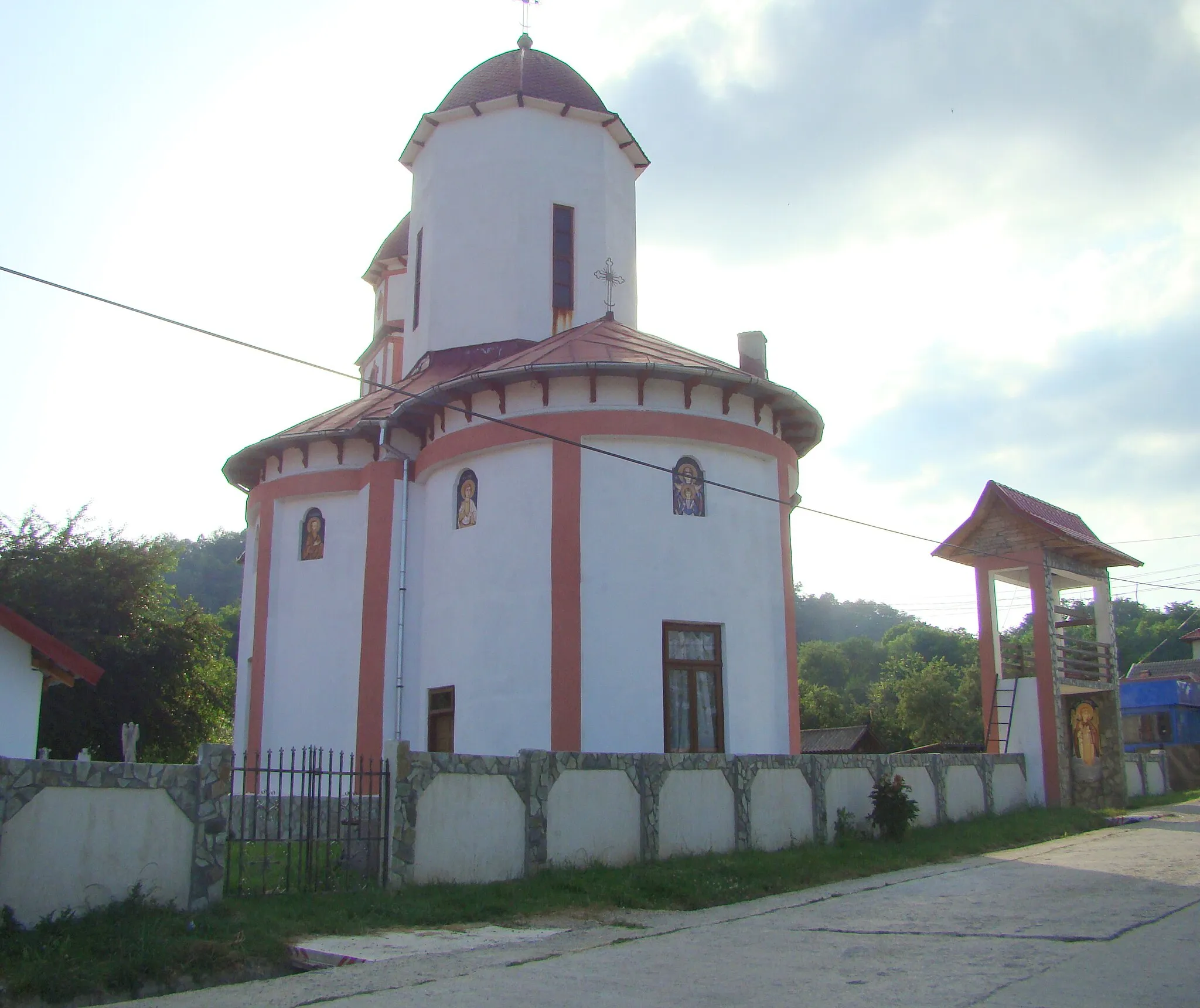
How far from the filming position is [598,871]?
12.3 meters

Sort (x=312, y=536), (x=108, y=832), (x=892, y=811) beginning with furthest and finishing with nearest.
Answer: (x=312, y=536) → (x=892, y=811) → (x=108, y=832)

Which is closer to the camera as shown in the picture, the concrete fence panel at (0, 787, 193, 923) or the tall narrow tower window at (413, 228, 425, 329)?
the concrete fence panel at (0, 787, 193, 923)

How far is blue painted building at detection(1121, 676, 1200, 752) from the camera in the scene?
38.7 metres

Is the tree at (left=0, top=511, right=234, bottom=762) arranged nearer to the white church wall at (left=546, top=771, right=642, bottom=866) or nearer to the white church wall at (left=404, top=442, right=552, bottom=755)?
the white church wall at (left=404, top=442, right=552, bottom=755)

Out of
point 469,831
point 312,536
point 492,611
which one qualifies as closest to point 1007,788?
point 492,611

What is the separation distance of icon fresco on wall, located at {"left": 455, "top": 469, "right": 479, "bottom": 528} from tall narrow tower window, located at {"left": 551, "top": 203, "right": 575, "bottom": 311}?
4.70 metres

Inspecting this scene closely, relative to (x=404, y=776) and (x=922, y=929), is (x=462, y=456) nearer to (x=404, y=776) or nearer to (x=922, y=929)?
(x=404, y=776)

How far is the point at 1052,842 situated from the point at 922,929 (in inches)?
375

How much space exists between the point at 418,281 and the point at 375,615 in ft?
24.6

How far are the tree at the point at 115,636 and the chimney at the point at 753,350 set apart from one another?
18335 millimetres

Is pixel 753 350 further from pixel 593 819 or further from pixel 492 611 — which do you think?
pixel 593 819

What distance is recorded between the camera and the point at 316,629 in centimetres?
1986

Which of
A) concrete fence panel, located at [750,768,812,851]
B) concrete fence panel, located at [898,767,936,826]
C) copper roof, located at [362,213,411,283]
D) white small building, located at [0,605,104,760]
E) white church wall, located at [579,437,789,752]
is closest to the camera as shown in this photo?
white small building, located at [0,605,104,760]

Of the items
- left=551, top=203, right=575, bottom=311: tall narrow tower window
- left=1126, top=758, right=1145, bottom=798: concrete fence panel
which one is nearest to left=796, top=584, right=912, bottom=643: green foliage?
left=1126, top=758, right=1145, bottom=798: concrete fence panel
